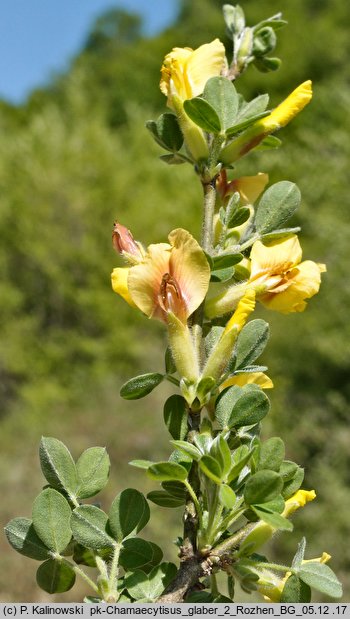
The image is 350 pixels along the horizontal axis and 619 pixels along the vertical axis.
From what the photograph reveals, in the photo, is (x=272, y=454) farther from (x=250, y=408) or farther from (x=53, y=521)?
(x=53, y=521)

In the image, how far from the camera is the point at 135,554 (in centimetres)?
39

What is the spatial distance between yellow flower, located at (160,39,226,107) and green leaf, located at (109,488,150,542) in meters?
0.25

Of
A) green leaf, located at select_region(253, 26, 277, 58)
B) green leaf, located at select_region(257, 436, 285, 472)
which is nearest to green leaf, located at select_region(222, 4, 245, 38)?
green leaf, located at select_region(253, 26, 277, 58)

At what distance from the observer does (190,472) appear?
0.37 metres

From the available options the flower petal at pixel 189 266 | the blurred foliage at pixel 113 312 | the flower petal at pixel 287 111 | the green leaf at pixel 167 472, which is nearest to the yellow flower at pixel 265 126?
the flower petal at pixel 287 111

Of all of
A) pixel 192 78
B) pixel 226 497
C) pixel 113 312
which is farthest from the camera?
pixel 113 312

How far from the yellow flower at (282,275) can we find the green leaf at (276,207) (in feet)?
0.06

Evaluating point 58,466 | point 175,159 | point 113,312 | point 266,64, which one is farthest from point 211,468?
point 113,312

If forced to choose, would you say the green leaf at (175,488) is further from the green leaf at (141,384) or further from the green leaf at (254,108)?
the green leaf at (254,108)

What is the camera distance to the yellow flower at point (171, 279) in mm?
353

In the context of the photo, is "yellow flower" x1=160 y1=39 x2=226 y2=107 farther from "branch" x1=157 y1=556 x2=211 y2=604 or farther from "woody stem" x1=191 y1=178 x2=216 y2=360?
"branch" x1=157 y1=556 x2=211 y2=604

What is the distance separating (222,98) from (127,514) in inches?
10.2

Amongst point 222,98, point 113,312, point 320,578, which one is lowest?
point 113,312

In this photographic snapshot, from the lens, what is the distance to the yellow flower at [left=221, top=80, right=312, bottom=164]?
0.43 metres
